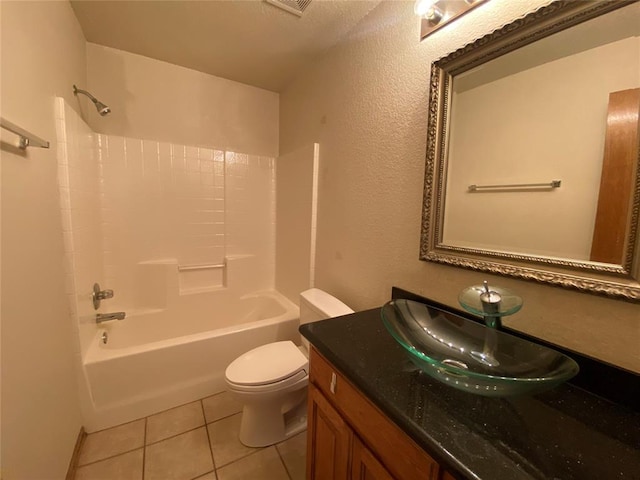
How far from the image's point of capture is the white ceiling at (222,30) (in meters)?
1.43

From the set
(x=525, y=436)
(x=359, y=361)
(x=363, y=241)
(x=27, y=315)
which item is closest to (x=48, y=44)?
(x=27, y=315)

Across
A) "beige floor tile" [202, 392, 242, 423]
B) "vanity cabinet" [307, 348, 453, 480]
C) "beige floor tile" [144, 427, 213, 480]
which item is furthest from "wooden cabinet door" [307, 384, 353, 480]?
"beige floor tile" [202, 392, 242, 423]

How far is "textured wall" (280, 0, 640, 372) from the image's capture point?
0.74 meters

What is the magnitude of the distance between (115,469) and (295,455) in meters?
0.89

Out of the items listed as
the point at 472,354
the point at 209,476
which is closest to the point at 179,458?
the point at 209,476

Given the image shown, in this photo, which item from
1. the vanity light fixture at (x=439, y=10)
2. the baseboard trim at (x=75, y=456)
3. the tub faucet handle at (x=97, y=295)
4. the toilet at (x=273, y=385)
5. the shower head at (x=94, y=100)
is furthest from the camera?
the tub faucet handle at (x=97, y=295)

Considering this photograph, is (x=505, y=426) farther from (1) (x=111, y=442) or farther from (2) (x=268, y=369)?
(1) (x=111, y=442)

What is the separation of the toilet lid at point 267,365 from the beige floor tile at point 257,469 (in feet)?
1.40

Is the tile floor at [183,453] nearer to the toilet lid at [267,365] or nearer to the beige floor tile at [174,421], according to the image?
the beige floor tile at [174,421]

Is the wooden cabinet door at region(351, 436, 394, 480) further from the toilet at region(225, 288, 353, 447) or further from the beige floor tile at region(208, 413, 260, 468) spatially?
the beige floor tile at region(208, 413, 260, 468)

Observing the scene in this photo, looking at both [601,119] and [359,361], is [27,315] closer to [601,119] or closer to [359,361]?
[359,361]

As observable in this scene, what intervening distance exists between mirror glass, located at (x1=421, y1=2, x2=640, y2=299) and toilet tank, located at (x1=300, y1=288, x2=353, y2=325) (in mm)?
613

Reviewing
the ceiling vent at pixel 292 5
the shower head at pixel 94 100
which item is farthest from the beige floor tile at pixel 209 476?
the ceiling vent at pixel 292 5

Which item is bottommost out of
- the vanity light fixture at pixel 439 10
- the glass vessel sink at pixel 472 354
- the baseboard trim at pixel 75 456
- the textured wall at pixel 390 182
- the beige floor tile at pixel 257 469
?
the beige floor tile at pixel 257 469
